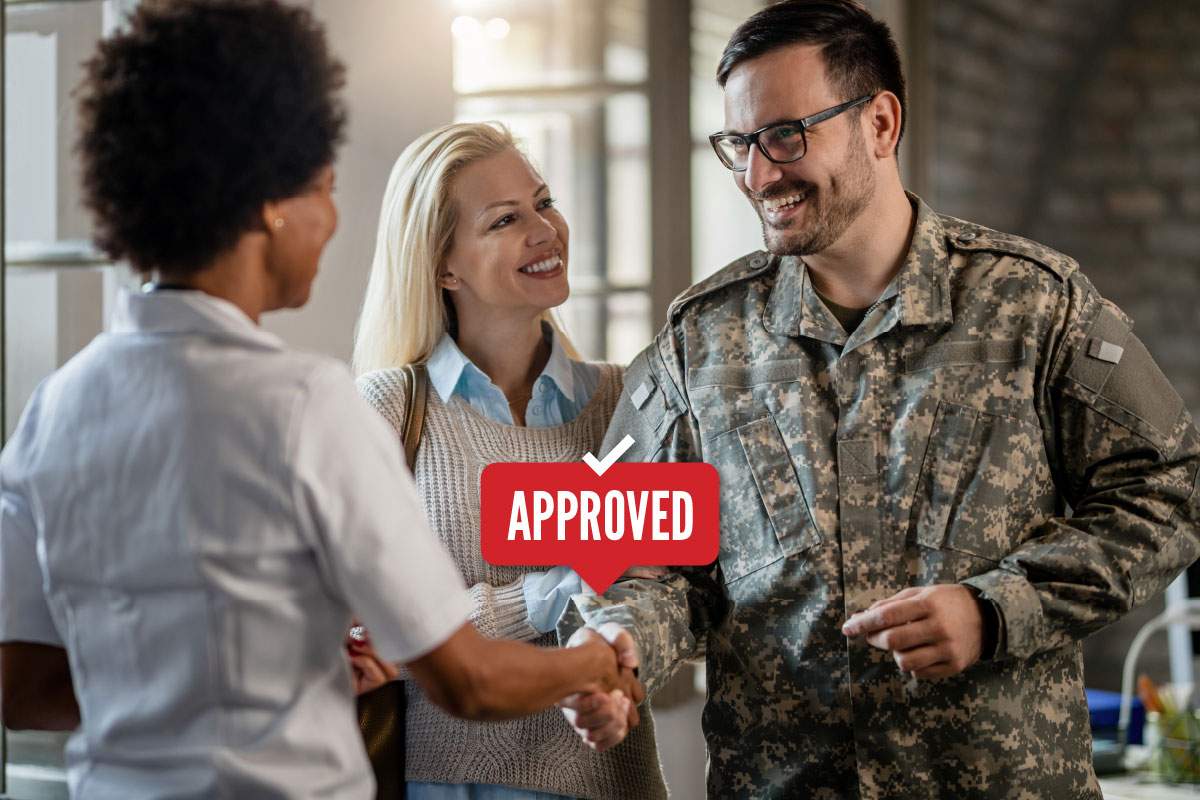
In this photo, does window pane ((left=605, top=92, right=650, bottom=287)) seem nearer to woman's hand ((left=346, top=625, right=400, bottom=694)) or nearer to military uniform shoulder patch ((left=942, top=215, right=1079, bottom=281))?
military uniform shoulder patch ((left=942, top=215, right=1079, bottom=281))

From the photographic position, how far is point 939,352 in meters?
1.55

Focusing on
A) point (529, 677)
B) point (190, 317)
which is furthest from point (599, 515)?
point (190, 317)

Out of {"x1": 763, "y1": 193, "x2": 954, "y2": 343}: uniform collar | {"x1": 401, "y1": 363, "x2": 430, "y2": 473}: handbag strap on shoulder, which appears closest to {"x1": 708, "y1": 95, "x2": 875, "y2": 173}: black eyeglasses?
{"x1": 763, "y1": 193, "x2": 954, "y2": 343}: uniform collar

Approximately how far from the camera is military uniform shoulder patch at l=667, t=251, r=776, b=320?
1701mm

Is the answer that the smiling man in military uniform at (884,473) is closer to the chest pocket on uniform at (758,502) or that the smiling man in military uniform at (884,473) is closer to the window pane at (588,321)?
the chest pocket on uniform at (758,502)

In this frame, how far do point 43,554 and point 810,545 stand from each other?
2.85 ft

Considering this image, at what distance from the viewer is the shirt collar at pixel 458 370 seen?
1.78 metres

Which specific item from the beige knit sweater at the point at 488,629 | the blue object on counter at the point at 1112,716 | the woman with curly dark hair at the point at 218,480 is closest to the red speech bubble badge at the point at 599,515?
the beige knit sweater at the point at 488,629

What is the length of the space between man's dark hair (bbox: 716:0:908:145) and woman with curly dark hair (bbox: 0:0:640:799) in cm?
75

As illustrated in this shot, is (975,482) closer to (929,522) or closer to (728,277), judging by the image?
(929,522)

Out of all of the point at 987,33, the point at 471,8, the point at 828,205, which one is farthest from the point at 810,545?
the point at 987,33

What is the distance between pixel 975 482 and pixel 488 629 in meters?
0.62

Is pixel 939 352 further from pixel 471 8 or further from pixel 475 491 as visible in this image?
pixel 471 8

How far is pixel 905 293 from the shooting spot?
1.55 m
